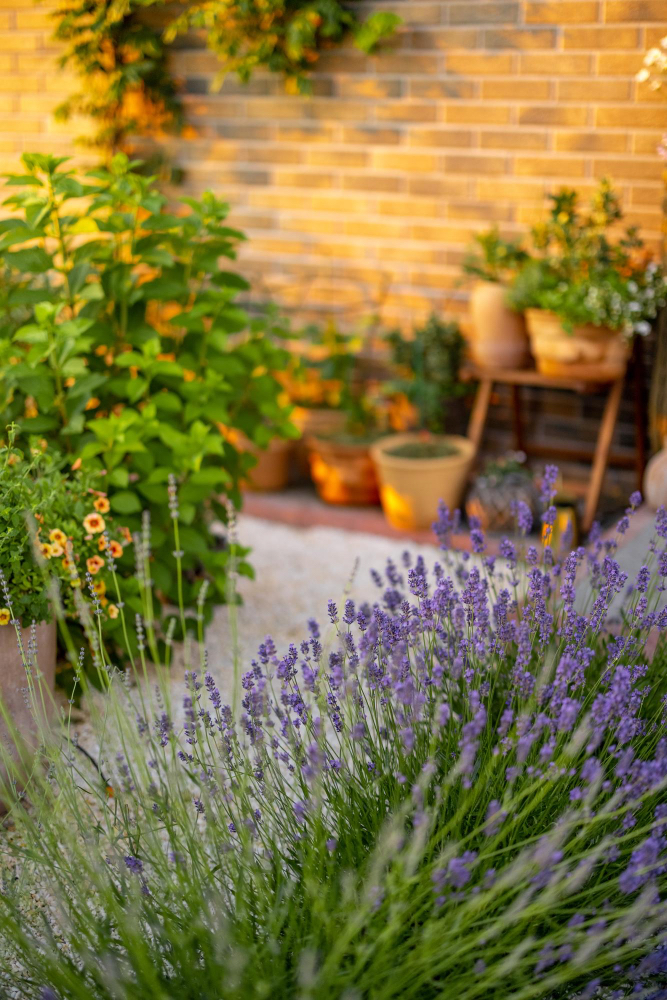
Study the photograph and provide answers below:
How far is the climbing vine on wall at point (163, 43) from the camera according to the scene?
4.30 m

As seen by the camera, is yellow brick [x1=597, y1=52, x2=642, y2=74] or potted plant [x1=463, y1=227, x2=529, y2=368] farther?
potted plant [x1=463, y1=227, x2=529, y2=368]

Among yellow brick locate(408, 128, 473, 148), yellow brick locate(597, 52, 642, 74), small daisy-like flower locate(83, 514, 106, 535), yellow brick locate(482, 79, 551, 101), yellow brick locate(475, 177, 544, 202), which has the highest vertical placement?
yellow brick locate(597, 52, 642, 74)

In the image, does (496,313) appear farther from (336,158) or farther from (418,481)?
(336,158)

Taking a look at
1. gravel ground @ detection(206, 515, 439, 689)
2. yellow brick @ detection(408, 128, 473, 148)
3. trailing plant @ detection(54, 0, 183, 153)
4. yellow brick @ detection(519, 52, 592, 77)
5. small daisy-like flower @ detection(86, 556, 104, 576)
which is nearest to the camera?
small daisy-like flower @ detection(86, 556, 104, 576)

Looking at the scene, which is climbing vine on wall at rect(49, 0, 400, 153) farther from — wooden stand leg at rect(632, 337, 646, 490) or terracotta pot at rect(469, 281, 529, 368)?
wooden stand leg at rect(632, 337, 646, 490)

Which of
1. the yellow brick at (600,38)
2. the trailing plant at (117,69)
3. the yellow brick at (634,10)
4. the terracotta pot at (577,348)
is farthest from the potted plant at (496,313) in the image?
the trailing plant at (117,69)

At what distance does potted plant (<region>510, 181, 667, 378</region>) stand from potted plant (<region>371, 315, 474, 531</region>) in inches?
17.7

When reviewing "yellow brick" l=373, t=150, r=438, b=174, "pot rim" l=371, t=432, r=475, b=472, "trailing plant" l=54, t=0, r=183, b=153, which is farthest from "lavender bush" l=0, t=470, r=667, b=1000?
"trailing plant" l=54, t=0, r=183, b=153

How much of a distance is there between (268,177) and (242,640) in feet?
8.64

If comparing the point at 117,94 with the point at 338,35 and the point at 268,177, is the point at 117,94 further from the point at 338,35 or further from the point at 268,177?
the point at 338,35

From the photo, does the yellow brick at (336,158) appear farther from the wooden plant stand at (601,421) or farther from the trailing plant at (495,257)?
the wooden plant stand at (601,421)

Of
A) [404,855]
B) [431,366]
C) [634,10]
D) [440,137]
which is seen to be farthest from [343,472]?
[404,855]

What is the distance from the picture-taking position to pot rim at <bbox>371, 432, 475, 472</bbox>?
4.06 metres

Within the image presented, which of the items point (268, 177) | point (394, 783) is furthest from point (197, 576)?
point (268, 177)
